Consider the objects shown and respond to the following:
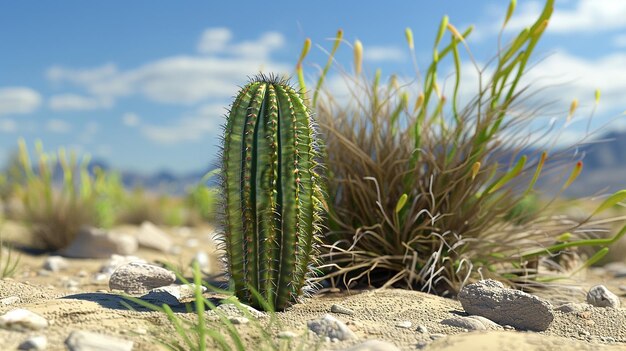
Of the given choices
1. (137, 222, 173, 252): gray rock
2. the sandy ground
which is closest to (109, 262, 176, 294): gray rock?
the sandy ground

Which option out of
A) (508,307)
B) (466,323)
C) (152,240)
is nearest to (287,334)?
(466,323)

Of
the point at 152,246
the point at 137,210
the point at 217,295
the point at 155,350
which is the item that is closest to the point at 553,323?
the point at 217,295

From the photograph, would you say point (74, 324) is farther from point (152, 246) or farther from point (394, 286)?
point (152, 246)

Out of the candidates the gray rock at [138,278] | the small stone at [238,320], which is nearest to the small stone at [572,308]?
the small stone at [238,320]

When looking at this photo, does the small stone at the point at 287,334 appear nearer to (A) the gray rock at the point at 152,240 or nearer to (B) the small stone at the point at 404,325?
(B) the small stone at the point at 404,325

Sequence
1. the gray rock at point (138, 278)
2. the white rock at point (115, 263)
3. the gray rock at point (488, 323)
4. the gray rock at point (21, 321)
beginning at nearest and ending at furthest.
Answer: the gray rock at point (21, 321)
the gray rock at point (488, 323)
the gray rock at point (138, 278)
the white rock at point (115, 263)

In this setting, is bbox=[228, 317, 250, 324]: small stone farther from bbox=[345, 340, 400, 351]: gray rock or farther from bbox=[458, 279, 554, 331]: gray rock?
bbox=[458, 279, 554, 331]: gray rock
